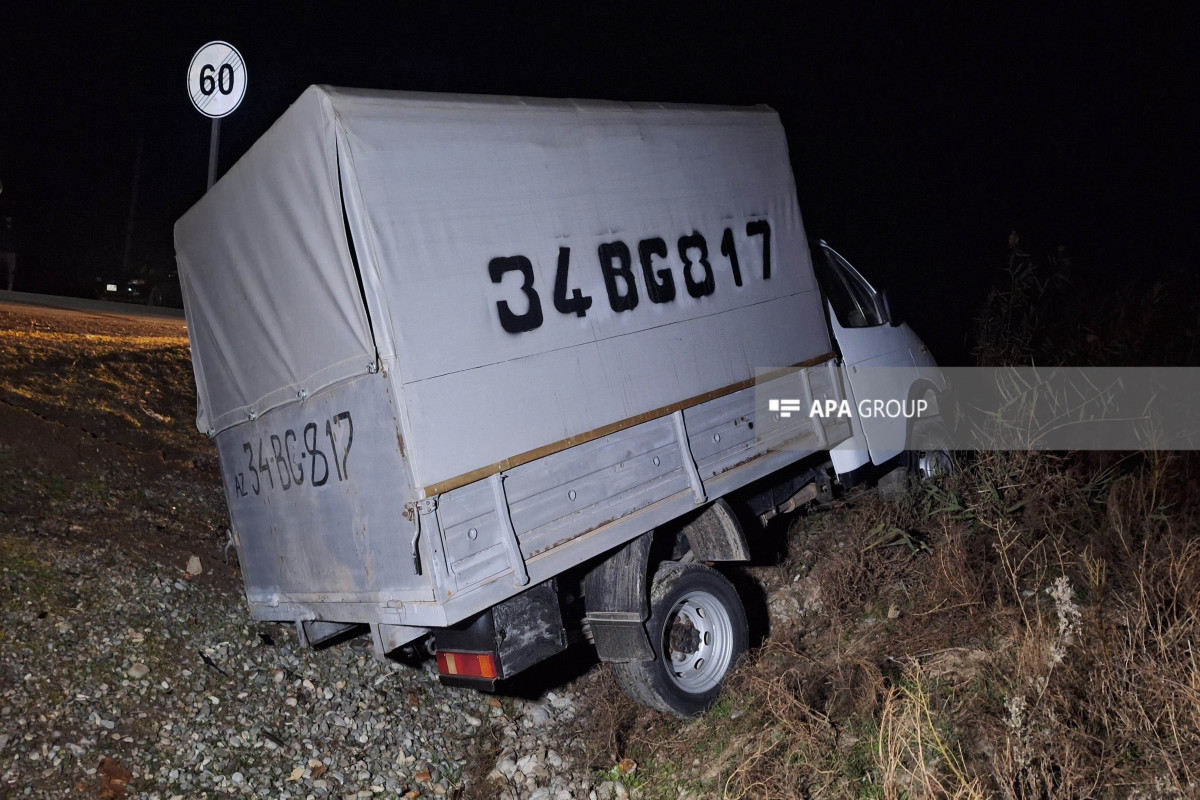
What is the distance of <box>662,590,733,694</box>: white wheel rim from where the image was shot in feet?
15.2

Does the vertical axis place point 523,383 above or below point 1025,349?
above

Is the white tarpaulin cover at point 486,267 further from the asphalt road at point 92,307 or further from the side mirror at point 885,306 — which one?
the asphalt road at point 92,307

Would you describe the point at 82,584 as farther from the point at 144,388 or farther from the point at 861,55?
the point at 861,55

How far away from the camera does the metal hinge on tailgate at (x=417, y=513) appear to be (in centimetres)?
345

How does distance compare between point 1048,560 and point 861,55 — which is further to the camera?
point 861,55

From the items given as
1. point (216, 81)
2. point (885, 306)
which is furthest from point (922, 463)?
point (216, 81)

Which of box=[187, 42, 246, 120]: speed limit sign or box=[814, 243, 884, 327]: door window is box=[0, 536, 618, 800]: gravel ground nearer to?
box=[814, 243, 884, 327]: door window

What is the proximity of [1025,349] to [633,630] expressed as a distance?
540 centimetres

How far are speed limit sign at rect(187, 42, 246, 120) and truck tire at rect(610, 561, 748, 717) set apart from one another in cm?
581

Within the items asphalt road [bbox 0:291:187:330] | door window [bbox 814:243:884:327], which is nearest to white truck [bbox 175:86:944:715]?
door window [bbox 814:243:884:327]

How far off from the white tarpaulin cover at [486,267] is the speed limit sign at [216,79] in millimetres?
3150

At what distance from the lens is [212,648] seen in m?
4.97

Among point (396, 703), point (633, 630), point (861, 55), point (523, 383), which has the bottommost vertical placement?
point (396, 703)

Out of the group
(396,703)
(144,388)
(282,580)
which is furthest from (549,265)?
(144,388)
